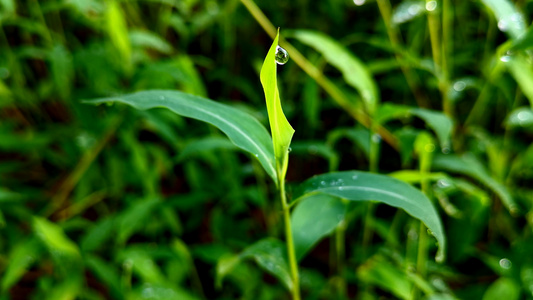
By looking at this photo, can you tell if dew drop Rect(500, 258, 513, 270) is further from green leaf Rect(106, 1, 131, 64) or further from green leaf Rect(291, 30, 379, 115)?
green leaf Rect(106, 1, 131, 64)

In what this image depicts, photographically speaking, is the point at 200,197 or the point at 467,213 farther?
the point at 200,197

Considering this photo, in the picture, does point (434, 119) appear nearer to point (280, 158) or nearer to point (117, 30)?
point (280, 158)

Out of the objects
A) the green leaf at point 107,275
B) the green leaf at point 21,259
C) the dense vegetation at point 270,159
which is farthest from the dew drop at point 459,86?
the green leaf at point 21,259

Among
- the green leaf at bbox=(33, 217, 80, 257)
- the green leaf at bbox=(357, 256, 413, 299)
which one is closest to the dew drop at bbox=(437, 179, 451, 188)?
the green leaf at bbox=(357, 256, 413, 299)

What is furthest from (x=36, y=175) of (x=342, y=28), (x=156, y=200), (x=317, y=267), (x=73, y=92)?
(x=342, y=28)

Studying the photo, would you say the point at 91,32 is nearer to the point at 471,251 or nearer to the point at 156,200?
the point at 156,200

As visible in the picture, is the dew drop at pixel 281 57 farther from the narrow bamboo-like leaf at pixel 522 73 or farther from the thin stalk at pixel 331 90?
the narrow bamboo-like leaf at pixel 522 73
